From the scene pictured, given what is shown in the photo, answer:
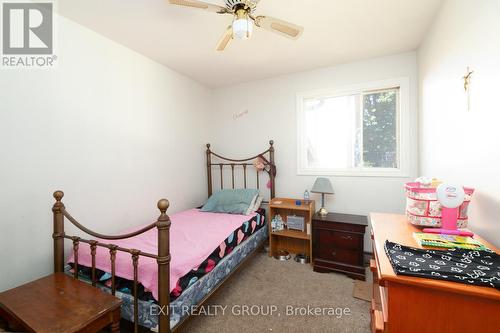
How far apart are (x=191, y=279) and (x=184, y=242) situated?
374mm

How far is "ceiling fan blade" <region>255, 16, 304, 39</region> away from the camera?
1.38 m

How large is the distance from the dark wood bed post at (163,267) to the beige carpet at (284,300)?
0.47 meters

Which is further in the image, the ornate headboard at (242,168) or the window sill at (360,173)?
the ornate headboard at (242,168)

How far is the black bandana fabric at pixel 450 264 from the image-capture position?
75 centimetres

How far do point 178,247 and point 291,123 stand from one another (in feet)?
6.99

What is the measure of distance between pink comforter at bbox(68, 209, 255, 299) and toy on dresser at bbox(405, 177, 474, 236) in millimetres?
1464

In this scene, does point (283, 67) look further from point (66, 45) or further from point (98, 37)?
point (66, 45)

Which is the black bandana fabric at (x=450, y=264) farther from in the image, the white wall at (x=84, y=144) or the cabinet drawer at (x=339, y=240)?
the white wall at (x=84, y=144)

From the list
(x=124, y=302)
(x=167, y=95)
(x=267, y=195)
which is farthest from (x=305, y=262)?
(x=167, y=95)

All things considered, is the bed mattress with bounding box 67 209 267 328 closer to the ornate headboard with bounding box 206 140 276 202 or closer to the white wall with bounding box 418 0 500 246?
the ornate headboard with bounding box 206 140 276 202

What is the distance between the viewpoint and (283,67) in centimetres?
281

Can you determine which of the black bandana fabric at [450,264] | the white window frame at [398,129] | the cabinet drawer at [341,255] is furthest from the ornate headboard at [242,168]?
the black bandana fabric at [450,264]

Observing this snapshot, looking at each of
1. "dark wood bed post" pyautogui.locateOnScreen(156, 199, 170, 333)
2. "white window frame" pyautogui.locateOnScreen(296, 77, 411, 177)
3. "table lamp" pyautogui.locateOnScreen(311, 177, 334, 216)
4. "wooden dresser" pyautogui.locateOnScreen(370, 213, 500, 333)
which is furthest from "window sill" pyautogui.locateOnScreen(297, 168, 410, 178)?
"dark wood bed post" pyautogui.locateOnScreen(156, 199, 170, 333)

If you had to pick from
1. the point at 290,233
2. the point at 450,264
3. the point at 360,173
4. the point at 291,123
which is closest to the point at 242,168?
the point at 291,123
